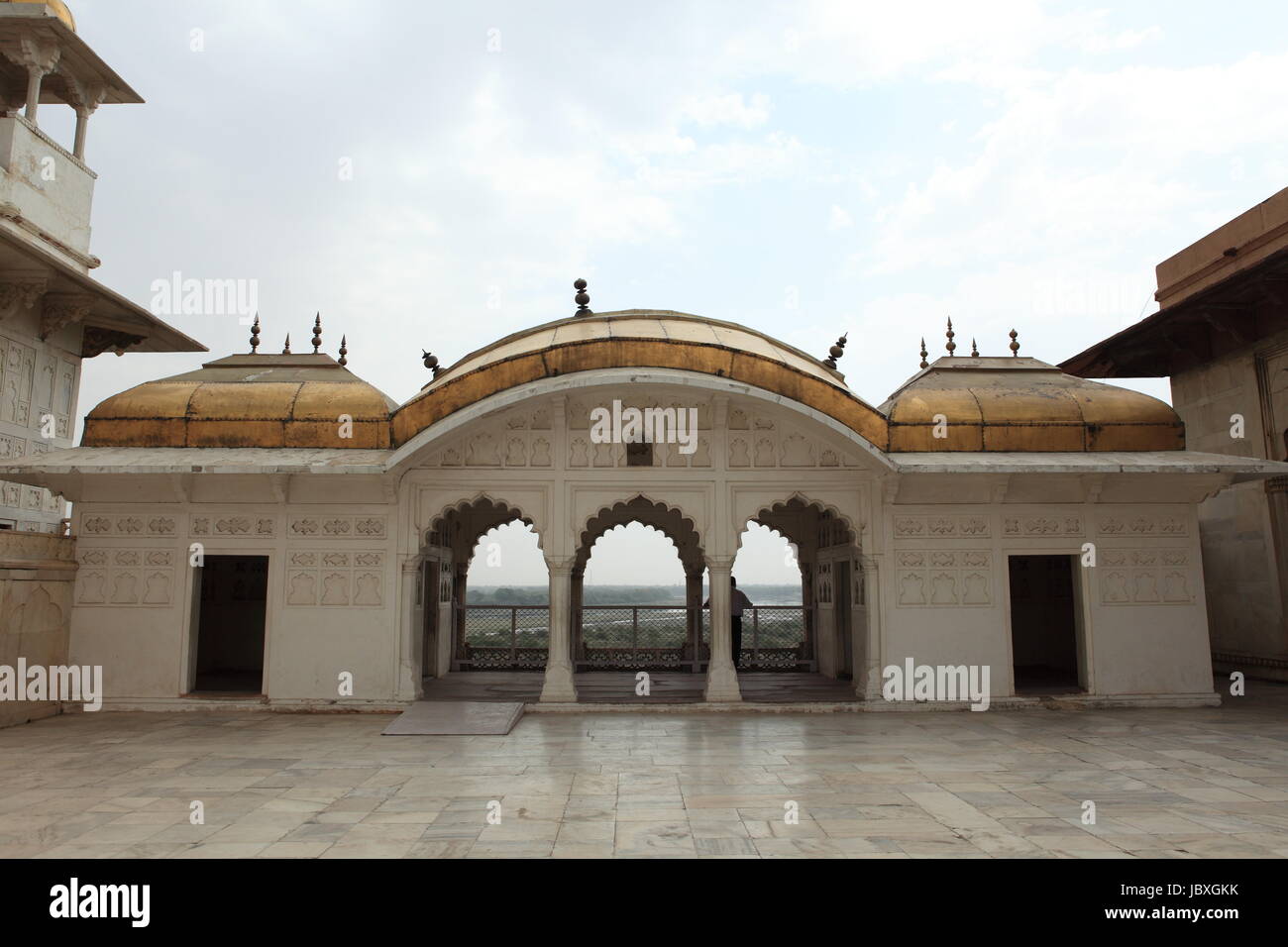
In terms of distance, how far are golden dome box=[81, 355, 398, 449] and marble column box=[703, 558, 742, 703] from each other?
460 cm

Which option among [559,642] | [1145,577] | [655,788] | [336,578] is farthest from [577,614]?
[1145,577]

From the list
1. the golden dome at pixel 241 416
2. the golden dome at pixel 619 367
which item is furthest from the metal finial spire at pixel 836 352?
the golden dome at pixel 241 416

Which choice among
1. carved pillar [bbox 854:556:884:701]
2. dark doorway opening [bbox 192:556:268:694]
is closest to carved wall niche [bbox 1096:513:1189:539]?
carved pillar [bbox 854:556:884:701]

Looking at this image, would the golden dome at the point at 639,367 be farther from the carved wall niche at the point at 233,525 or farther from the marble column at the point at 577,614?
the marble column at the point at 577,614

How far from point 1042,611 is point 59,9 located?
19876 millimetres

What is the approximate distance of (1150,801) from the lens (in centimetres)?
615

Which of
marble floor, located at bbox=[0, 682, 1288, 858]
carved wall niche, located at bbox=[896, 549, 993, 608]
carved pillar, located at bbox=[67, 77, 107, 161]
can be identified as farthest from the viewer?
carved pillar, located at bbox=[67, 77, 107, 161]

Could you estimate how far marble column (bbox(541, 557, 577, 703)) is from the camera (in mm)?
10438

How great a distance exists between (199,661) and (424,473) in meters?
6.31

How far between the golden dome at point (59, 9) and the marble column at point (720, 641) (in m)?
13.8

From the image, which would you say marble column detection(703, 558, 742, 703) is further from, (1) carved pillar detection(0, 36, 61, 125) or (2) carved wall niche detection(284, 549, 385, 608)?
(1) carved pillar detection(0, 36, 61, 125)

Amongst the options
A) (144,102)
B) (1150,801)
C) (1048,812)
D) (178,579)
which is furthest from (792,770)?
(144,102)

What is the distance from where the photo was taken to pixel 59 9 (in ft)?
47.4
